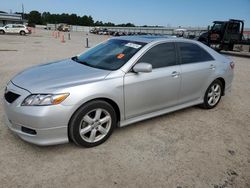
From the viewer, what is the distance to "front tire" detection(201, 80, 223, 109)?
4.91 m

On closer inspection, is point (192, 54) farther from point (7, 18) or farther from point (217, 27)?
point (7, 18)

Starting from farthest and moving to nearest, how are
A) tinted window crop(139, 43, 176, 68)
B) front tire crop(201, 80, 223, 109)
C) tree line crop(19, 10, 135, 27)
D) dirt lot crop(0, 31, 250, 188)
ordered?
tree line crop(19, 10, 135, 27) < front tire crop(201, 80, 223, 109) < tinted window crop(139, 43, 176, 68) < dirt lot crop(0, 31, 250, 188)

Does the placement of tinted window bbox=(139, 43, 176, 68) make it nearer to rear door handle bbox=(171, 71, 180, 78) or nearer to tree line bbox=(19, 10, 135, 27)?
rear door handle bbox=(171, 71, 180, 78)

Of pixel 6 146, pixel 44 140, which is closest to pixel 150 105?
pixel 44 140

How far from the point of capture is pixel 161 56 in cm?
402

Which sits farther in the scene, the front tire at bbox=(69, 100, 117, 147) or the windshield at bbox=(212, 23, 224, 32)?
the windshield at bbox=(212, 23, 224, 32)

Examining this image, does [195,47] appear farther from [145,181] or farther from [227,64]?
[145,181]

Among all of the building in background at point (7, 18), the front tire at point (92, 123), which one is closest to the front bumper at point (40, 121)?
the front tire at point (92, 123)

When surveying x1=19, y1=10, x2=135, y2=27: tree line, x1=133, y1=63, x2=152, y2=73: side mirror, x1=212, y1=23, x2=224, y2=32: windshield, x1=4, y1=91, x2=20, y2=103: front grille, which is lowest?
x1=4, y1=91, x2=20, y2=103: front grille

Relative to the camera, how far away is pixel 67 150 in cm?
329

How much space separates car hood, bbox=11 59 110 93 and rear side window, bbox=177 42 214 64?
164cm

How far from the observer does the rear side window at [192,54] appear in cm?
435

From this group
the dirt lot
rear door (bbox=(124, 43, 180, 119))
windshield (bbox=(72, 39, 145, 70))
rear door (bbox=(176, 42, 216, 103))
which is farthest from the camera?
rear door (bbox=(176, 42, 216, 103))

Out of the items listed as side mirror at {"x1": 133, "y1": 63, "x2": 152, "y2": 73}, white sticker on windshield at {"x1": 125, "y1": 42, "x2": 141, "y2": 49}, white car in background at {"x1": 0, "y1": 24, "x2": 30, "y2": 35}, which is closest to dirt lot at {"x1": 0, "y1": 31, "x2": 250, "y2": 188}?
side mirror at {"x1": 133, "y1": 63, "x2": 152, "y2": 73}
